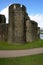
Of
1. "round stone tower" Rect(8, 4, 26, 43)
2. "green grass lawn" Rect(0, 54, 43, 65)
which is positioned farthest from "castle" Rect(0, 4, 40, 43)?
"green grass lawn" Rect(0, 54, 43, 65)

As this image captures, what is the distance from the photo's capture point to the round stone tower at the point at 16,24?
2019 centimetres

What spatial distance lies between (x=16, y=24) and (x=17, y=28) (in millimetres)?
494

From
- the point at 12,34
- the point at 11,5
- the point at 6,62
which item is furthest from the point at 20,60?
the point at 11,5

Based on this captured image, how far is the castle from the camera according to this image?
20203 mm

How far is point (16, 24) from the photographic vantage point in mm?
20172

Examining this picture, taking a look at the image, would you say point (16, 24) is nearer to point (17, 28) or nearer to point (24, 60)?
point (17, 28)

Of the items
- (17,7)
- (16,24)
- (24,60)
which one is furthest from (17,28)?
(24,60)

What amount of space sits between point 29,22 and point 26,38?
6.77ft

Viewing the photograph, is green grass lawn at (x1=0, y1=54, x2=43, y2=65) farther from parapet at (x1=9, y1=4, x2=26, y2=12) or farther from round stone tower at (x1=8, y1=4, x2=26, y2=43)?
parapet at (x1=9, y1=4, x2=26, y2=12)

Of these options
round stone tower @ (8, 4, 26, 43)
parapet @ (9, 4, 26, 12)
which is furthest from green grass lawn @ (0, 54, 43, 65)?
parapet @ (9, 4, 26, 12)

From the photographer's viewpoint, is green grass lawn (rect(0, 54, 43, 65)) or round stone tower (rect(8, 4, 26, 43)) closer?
green grass lawn (rect(0, 54, 43, 65))

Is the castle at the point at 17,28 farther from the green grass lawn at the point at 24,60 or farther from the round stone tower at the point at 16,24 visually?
the green grass lawn at the point at 24,60

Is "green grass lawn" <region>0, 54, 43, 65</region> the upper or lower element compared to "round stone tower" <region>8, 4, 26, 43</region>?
lower

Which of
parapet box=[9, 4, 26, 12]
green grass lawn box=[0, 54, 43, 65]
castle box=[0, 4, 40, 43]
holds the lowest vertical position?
green grass lawn box=[0, 54, 43, 65]
